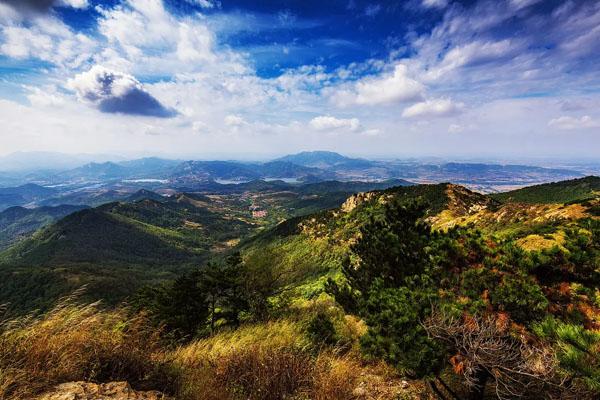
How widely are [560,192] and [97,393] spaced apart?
157107 millimetres

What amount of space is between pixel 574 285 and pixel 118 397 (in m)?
7.72

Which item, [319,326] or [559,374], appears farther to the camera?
[319,326]

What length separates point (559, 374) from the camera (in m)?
4.25

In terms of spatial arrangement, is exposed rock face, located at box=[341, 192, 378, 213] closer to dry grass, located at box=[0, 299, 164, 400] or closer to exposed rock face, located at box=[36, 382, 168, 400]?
dry grass, located at box=[0, 299, 164, 400]

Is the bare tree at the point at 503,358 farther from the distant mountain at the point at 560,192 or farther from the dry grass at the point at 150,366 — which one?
the distant mountain at the point at 560,192

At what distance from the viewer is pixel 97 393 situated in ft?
13.7

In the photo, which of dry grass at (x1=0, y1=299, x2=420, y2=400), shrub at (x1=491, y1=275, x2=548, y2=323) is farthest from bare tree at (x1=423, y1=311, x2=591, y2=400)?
dry grass at (x1=0, y1=299, x2=420, y2=400)

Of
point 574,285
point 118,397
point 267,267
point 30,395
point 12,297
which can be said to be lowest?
point 12,297

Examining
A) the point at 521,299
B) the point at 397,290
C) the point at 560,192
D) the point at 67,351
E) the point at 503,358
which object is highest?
the point at 521,299

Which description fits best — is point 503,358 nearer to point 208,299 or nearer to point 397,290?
point 397,290

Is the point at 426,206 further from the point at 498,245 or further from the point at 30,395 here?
the point at 30,395

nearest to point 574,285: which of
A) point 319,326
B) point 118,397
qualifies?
point 319,326

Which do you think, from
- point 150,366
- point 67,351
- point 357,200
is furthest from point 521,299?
point 357,200

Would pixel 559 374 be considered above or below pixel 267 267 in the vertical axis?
above
